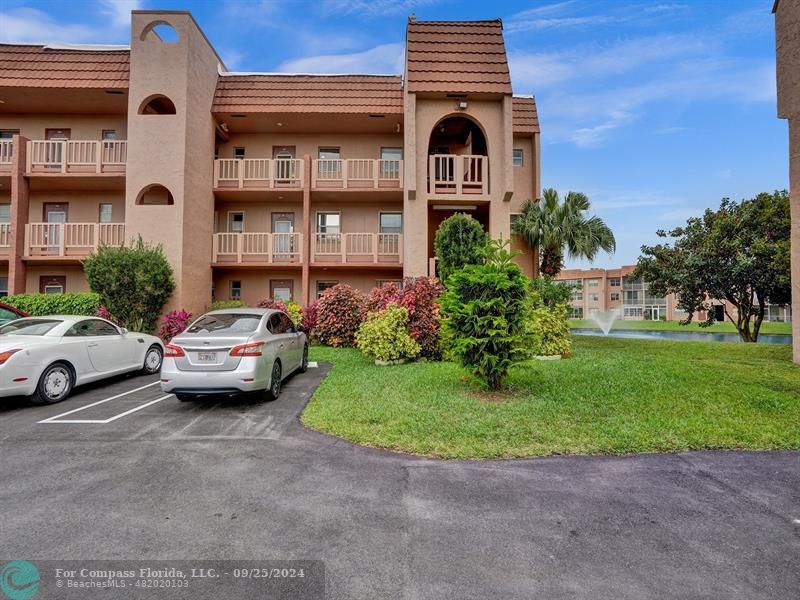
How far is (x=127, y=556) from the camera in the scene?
2.75 meters

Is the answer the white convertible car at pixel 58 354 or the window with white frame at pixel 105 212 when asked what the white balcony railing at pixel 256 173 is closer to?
the window with white frame at pixel 105 212

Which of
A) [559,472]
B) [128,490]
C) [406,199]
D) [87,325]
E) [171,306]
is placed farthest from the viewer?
[406,199]

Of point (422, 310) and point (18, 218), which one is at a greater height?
point (18, 218)

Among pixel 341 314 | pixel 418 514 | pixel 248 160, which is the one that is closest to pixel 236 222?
pixel 248 160

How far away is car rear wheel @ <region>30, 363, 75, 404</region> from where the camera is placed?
6715mm

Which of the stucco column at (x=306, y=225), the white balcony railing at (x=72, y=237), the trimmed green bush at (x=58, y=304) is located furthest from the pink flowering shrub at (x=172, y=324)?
the stucco column at (x=306, y=225)

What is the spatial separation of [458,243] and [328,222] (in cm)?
731

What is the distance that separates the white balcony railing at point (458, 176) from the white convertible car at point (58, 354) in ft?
36.8

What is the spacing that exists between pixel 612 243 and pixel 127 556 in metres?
17.9

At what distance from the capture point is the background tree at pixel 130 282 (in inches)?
516

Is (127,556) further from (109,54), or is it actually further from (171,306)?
(109,54)

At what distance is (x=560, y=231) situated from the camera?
629 inches

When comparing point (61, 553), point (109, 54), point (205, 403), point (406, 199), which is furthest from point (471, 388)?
point (109, 54)

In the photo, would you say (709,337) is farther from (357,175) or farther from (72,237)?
(72,237)
